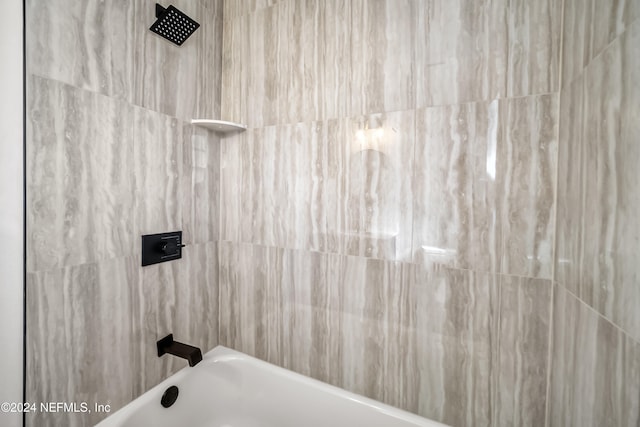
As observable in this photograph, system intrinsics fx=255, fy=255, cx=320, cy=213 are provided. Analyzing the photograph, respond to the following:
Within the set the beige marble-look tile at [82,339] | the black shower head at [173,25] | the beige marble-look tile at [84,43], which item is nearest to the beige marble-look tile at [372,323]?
the beige marble-look tile at [82,339]

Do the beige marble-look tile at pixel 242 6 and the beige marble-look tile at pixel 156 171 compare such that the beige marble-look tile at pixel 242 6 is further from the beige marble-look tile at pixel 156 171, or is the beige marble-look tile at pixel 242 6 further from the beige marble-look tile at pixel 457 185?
the beige marble-look tile at pixel 457 185

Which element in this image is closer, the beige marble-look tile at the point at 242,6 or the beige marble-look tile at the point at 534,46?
the beige marble-look tile at the point at 534,46

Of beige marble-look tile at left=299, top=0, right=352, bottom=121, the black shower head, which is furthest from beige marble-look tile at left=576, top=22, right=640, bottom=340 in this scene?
the black shower head

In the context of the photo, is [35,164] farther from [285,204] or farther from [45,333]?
[285,204]

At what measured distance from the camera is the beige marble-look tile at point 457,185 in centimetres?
88

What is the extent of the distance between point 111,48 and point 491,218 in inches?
58.1

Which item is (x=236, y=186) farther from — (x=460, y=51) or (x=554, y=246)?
(x=554, y=246)

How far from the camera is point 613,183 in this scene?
52cm

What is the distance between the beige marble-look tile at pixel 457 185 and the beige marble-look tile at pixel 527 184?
29mm

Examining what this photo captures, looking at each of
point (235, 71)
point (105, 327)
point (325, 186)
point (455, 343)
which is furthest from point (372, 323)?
point (235, 71)

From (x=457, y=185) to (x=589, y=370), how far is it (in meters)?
0.59

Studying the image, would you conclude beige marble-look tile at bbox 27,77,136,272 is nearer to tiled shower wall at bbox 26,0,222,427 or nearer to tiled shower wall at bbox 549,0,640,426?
tiled shower wall at bbox 26,0,222,427

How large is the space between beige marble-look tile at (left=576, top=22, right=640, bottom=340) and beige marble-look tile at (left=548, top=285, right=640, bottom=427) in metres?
0.05

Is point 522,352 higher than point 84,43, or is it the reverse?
point 84,43
